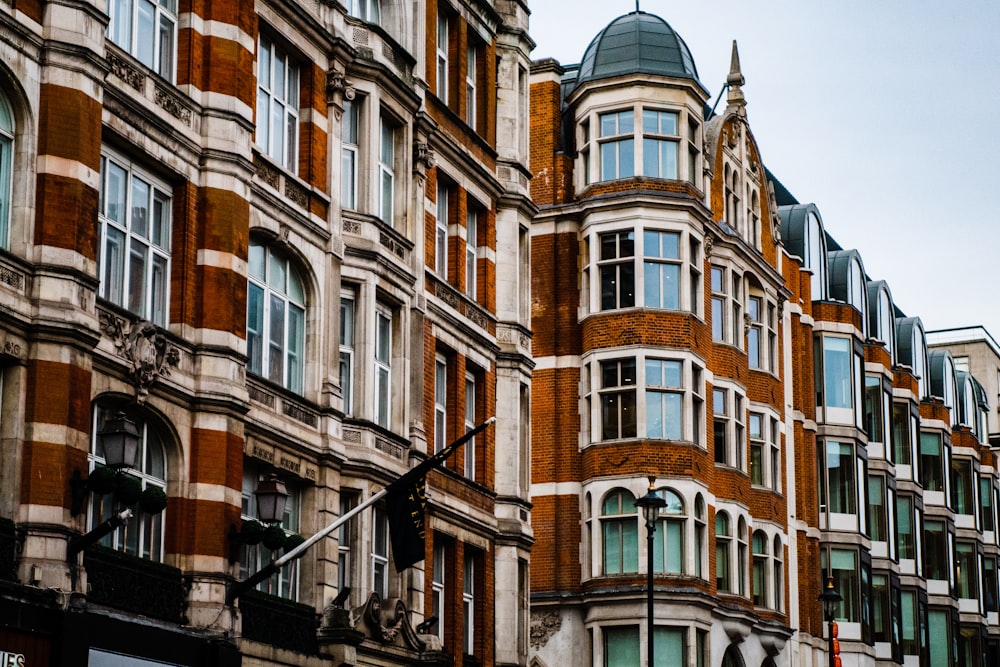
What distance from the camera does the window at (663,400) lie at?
44688 millimetres

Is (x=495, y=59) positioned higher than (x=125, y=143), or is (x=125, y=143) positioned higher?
(x=495, y=59)

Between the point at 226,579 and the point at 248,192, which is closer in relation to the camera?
the point at 226,579

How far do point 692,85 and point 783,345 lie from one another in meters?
10.0

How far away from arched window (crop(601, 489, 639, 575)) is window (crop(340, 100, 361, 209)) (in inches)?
606

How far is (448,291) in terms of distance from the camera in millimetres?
35344

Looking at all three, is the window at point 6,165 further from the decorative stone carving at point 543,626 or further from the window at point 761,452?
the window at point 761,452

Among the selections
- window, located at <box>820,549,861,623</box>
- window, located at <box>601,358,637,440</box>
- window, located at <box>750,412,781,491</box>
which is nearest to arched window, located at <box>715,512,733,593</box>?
window, located at <box>750,412,781,491</box>

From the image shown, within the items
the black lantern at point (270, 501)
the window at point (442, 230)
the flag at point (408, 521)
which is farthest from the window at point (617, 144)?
the black lantern at point (270, 501)

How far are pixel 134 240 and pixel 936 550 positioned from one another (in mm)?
48389

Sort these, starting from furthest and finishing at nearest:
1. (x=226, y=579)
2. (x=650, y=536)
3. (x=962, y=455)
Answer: (x=962, y=455), (x=650, y=536), (x=226, y=579)

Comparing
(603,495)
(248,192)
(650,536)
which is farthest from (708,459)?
(248,192)

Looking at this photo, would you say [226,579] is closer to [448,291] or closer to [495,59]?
[448,291]

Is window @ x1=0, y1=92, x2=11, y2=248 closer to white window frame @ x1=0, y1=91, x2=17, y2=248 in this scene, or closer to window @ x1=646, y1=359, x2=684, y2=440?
white window frame @ x1=0, y1=91, x2=17, y2=248

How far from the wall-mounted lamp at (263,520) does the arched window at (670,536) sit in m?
19.1
